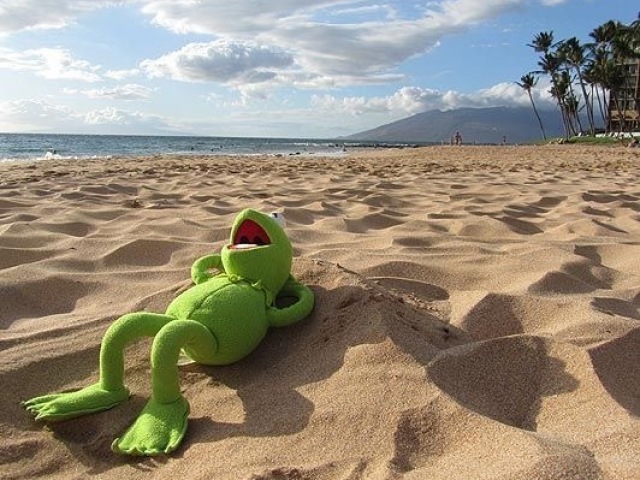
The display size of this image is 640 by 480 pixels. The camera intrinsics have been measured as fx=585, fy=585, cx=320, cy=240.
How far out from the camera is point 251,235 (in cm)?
209

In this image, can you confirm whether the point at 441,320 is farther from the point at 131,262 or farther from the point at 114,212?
the point at 114,212

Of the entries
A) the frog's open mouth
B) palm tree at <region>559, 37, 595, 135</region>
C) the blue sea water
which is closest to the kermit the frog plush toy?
the frog's open mouth

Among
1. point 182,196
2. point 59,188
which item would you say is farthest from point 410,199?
point 59,188

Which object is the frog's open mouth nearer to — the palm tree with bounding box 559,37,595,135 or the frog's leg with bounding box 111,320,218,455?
the frog's leg with bounding box 111,320,218,455

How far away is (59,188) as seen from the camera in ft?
20.1

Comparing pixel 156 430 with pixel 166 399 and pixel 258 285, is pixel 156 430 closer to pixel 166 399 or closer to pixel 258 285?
pixel 166 399

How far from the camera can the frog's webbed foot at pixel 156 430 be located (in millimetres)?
1466

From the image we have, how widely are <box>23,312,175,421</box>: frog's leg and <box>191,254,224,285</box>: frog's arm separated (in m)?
0.42

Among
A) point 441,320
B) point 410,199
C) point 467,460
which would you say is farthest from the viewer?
point 410,199

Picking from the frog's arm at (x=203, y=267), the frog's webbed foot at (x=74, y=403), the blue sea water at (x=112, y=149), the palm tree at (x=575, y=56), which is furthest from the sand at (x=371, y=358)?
the palm tree at (x=575, y=56)

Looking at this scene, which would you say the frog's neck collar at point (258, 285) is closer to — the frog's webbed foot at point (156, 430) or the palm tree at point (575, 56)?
the frog's webbed foot at point (156, 430)

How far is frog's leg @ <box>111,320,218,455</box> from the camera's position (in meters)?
1.48

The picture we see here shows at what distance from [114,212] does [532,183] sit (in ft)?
15.9

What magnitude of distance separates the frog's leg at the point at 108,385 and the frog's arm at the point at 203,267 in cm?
42
